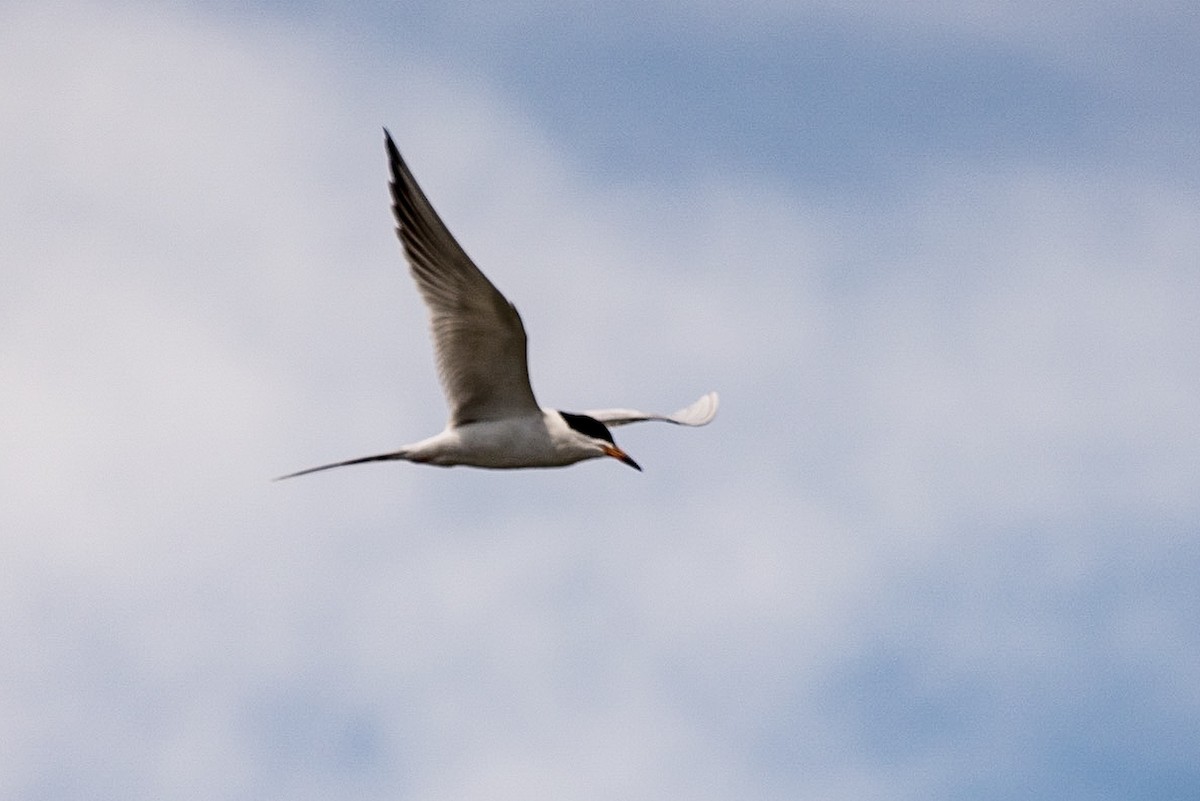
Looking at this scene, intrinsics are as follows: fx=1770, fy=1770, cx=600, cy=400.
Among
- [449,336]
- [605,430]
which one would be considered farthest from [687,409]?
[449,336]

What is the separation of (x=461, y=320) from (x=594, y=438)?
147 cm

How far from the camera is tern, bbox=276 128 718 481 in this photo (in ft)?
41.4

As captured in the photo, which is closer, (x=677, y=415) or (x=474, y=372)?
(x=474, y=372)

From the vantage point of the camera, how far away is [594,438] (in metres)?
13.7

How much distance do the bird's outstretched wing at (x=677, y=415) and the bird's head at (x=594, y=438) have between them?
1583 mm

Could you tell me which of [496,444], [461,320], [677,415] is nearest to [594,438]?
[496,444]

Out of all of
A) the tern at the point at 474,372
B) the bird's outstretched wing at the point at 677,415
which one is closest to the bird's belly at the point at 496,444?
the tern at the point at 474,372

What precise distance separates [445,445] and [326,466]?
108 centimetres

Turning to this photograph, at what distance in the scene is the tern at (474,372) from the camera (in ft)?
41.4

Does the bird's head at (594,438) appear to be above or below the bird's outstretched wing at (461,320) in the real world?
below

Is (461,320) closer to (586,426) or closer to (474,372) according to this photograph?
(474,372)

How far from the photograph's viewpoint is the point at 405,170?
489 inches

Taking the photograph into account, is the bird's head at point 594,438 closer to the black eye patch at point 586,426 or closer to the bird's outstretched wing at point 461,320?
the black eye patch at point 586,426

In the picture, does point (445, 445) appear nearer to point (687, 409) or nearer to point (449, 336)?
point (449, 336)
